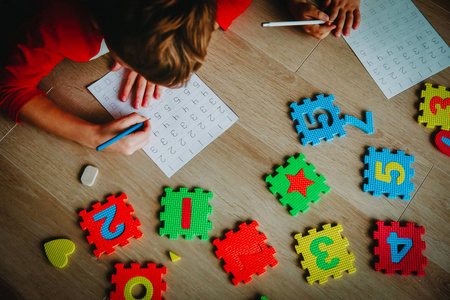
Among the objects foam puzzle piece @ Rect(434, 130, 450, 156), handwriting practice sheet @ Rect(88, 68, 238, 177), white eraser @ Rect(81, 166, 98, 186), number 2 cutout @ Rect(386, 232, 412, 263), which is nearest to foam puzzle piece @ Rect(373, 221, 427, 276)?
number 2 cutout @ Rect(386, 232, 412, 263)

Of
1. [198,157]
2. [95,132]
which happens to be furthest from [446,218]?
[95,132]

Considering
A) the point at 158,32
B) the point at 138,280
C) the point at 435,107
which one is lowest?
the point at 138,280

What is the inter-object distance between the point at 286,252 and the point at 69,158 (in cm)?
59

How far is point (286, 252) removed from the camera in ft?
2.39

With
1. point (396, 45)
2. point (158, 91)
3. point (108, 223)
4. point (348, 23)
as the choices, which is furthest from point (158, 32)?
point (396, 45)

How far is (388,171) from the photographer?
2.53ft

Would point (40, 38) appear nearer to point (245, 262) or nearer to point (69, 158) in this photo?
point (69, 158)

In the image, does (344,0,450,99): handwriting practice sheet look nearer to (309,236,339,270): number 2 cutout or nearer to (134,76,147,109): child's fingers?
(309,236,339,270): number 2 cutout

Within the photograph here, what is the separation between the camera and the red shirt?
0.67m

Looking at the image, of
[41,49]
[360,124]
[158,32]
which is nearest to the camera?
[158,32]

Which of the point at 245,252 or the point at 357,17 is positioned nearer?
the point at 245,252

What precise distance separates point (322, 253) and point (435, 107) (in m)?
0.50

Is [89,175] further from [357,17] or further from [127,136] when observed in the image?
[357,17]

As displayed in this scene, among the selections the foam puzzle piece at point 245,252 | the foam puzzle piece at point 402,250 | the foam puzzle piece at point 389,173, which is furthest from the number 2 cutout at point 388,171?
the foam puzzle piece at point 245,252
